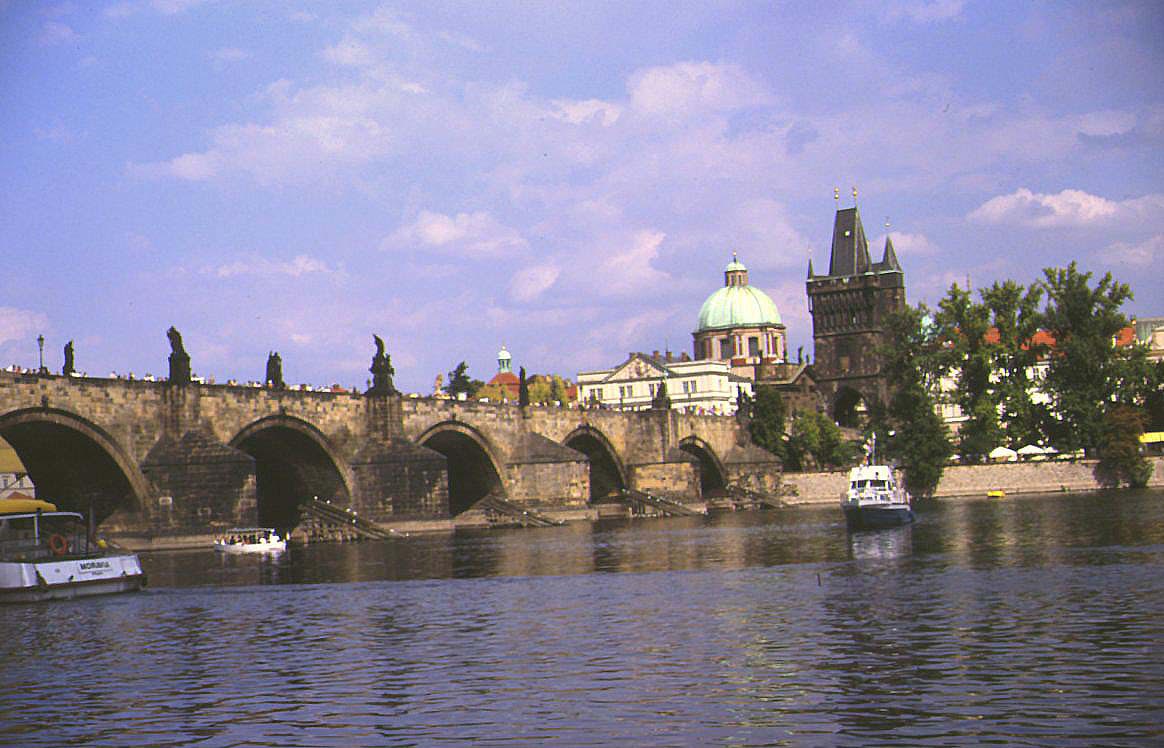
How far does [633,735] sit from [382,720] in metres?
3.28

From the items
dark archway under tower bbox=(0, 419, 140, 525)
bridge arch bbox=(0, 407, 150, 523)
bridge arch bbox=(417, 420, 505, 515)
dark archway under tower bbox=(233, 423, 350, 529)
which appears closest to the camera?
bridge arch bbox=(0, 407, 150, 523)

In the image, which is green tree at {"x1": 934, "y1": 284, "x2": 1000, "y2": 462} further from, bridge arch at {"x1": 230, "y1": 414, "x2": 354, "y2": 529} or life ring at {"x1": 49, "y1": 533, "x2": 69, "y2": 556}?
life ring at {"x1": 49, "y1": 533, "x2": 69, "y2": 556}

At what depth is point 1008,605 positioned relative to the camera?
26.6m

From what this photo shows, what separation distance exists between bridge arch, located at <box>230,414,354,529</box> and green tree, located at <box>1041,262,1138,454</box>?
49709 millimetres

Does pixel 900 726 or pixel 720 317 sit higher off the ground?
pixel 720 317

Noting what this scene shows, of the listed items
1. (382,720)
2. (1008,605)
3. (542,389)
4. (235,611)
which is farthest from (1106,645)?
(542,389)

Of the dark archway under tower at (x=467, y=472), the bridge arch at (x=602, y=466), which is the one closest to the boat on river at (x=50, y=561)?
the dark archway under tower at (x=467, y=472)

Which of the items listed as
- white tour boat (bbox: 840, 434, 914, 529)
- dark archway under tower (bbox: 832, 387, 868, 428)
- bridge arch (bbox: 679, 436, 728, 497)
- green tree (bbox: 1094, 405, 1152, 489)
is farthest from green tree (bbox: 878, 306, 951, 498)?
dark archway under tower (bbox: 832, 387, 868, 428)

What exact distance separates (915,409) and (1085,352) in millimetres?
12144

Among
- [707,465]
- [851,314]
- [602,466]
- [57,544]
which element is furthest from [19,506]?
[851,314]

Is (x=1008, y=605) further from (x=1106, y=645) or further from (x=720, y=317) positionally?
(x=720, y=317)

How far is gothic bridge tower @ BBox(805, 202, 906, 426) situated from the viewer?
14825cm

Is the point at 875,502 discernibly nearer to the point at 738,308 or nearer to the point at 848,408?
the point at 848,408

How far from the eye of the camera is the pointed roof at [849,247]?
152 meters
